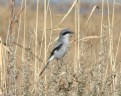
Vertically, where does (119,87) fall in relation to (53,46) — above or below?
below

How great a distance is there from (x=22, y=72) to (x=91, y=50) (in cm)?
61

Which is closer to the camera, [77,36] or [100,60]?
[100,60]

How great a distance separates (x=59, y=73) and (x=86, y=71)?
14 centimetres

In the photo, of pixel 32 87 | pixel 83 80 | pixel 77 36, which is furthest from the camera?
pixel 77 36

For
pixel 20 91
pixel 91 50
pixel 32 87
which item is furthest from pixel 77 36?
pixel 20 91

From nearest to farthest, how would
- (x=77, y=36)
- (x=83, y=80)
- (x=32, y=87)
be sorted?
(x=83, y=80)
(x=32, y=87)
(x=77, y=36)

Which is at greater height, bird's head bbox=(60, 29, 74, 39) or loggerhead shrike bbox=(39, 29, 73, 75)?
bird's head bbox=(60, 29, 74, 39)

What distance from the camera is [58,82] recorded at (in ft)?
8.63

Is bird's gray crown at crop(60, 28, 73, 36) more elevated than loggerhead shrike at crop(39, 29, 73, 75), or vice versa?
bird's gray crown at crop(60, 28, 73, 36)

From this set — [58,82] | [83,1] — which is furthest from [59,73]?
[83,1]

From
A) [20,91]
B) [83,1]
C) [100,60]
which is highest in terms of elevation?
[83,1]

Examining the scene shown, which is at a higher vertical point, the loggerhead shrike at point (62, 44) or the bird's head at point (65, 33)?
the bird's head at point (65, 33)

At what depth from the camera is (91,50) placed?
3.11m

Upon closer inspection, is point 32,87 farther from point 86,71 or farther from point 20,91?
point 86,71
